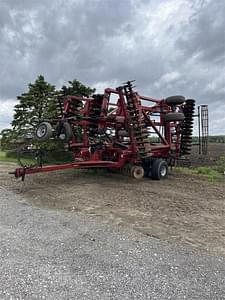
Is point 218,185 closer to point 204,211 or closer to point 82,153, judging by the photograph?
point 204,211

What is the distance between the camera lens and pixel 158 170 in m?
8.28

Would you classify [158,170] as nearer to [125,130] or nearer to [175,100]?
[125,130]

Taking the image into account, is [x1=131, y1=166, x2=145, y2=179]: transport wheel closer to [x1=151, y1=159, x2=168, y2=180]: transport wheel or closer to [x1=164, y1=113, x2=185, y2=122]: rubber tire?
[x1=151, y1=159, x2=168, y2=180]: transport wheel

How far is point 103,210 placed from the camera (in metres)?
4.70

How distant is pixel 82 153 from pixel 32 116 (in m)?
8.82

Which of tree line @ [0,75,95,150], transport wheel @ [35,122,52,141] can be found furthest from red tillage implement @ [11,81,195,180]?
tree line @ [0,75,95,150]

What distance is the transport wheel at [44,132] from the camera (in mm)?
7695

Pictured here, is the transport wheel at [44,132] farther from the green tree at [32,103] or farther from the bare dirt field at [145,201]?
the green tree at [32,103]

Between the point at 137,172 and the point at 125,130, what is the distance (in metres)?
1.52

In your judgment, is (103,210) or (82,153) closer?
(103,210)

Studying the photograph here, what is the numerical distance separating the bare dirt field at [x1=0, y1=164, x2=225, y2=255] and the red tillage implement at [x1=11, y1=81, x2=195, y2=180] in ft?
2.15

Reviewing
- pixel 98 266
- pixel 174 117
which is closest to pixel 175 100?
pixel 174 117

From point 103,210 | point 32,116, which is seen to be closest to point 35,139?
point 103,210

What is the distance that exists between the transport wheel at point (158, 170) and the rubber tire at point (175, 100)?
240 cm
